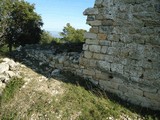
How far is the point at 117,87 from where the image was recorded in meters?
5.93

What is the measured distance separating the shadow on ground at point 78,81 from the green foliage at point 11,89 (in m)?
0.93

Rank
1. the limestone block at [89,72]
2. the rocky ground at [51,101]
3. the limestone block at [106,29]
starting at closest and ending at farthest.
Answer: the rocky ground at [51,101] → the limestone block at [106,29] → the limestone block at [89,72]

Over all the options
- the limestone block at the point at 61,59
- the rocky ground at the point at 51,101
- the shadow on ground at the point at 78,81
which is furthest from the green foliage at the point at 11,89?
the limestone block at the point at 61,59

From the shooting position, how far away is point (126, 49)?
5734 mm

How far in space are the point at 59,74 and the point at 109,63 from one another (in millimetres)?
1698

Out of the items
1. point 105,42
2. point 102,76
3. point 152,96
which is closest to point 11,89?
point 102,76

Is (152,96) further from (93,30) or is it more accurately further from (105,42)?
(93,30)

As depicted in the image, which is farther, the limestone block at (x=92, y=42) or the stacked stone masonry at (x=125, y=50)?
the limestone block at (x=92, y=42)

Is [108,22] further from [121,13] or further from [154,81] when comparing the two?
[154,81]

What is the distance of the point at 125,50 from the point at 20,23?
7.89 metres

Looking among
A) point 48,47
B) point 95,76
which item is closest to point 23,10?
point 48,47

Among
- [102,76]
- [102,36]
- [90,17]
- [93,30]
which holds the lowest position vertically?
[102,76]

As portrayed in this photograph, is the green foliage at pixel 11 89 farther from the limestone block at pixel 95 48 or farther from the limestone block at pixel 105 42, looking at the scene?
the limestone block at pixel 105 42

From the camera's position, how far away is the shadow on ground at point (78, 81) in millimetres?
5379
